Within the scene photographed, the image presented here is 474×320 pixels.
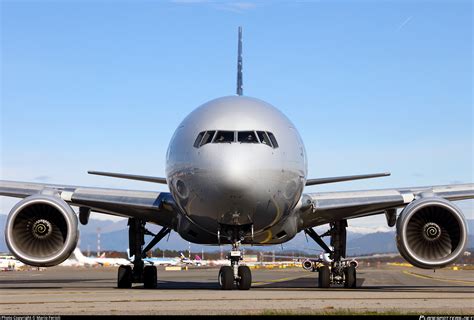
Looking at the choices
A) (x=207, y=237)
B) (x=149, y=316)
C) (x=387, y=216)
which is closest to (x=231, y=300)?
(x=149, y=316)

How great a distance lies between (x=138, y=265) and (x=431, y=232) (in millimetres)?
8479

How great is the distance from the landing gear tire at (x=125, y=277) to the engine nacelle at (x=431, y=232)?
7.76m

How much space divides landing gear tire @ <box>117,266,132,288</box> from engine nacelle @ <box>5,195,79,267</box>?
128 inches

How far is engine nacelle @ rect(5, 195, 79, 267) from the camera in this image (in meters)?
18.8

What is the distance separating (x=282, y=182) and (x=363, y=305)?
234 inches

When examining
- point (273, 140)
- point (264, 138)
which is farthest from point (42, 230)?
point (273, 140)

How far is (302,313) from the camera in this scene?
10211mm

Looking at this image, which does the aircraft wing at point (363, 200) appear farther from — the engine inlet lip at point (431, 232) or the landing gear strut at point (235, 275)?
the landing gear strut at point (235, 275)

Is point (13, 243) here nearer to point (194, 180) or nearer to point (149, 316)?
point (194, 180)

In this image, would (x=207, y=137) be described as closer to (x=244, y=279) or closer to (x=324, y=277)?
(x=244, y=279)

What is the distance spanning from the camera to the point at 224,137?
1727cm

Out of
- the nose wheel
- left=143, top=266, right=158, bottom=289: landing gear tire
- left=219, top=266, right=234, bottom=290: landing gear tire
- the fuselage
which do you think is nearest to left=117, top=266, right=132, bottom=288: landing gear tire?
left=143, top=266, right=158, bottom=289: landing gear tire

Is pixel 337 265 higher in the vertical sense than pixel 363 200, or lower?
lower

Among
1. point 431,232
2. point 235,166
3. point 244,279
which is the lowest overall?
point 244,279
